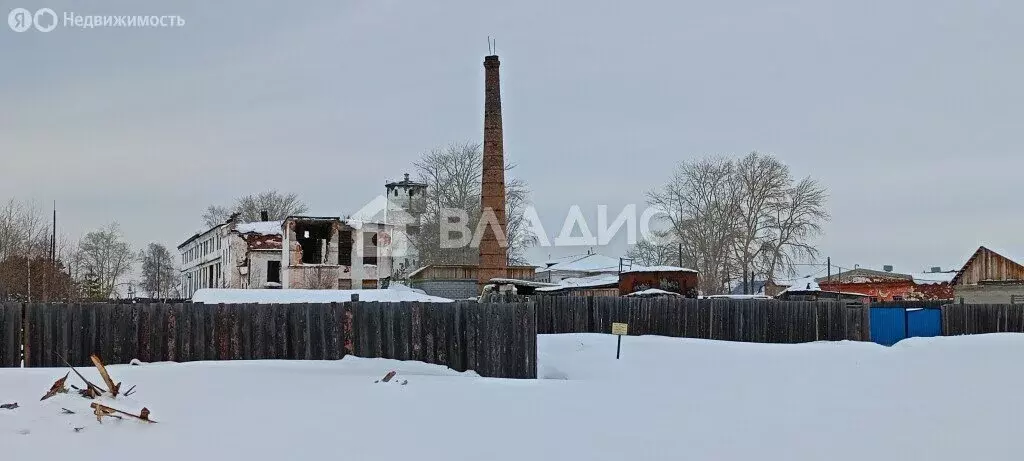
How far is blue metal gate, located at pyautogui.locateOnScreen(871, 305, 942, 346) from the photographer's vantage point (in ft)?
82.1

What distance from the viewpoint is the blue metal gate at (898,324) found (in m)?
25.0

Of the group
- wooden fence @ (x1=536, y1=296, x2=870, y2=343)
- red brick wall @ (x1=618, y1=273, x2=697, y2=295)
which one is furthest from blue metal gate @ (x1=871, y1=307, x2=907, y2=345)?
red brick wall @ (x1=618, y1=273, x2=697, y2=295)

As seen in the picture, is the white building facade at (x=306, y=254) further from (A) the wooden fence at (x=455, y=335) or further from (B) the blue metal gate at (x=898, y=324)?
(A) the wooden fence at (x=455, y=335)

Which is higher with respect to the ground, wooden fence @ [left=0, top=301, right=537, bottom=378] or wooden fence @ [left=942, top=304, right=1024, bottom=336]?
wooden fence @ [left=0, top=301, right=537, bottom=378]

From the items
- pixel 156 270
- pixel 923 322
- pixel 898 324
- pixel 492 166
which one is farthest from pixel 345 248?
pixel 156 270

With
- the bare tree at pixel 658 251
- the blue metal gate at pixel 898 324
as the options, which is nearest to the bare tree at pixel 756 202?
the bare tree at pixel 658 251

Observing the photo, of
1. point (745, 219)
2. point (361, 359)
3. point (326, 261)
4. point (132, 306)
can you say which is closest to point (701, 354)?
point (361, 359)

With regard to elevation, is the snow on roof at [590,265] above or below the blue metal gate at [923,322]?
above

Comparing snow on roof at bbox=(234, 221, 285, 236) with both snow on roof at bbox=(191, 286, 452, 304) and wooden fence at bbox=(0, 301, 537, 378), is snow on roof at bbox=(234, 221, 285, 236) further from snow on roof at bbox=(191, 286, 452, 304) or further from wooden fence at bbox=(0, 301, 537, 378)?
wooden fence at bbox=(0, 301, 537, 378)

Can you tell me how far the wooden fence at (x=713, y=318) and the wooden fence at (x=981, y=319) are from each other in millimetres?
2937

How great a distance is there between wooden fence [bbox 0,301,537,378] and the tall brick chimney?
26654 millimetres

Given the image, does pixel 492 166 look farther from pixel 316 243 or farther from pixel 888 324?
pixel 888 324

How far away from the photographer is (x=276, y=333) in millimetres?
14242

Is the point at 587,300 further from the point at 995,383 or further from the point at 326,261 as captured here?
the point at 326,261
